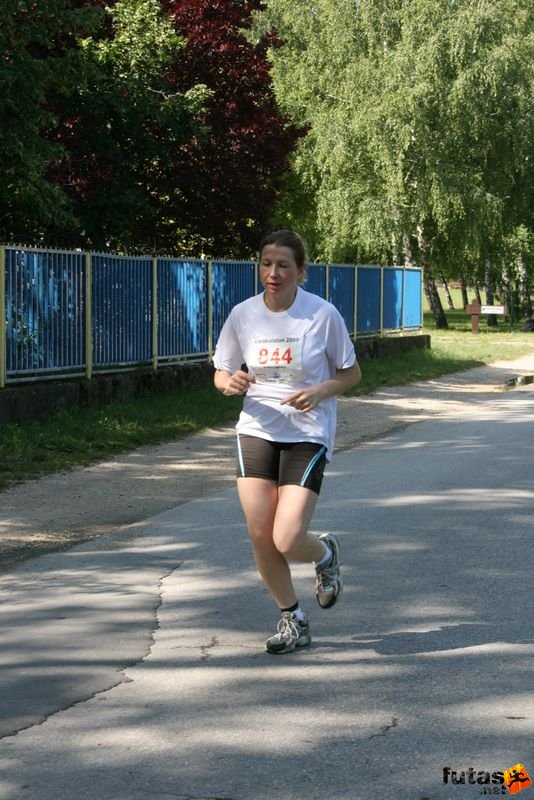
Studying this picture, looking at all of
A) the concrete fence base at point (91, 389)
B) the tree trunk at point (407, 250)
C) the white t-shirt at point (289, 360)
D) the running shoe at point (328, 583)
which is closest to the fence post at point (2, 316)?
the concrete fence base at point (91, 389)

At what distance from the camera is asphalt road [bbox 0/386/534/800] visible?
4.25 metres

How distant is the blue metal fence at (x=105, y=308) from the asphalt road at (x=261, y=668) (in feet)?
20.0

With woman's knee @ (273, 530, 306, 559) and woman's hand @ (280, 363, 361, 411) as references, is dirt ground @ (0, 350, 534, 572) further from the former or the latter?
woman's hand @ (280, 363, 361, 411)

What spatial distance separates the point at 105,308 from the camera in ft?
57.1

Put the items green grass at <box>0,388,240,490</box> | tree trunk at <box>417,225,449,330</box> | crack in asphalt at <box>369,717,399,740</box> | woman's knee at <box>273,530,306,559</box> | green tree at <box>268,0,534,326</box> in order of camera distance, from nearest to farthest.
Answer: crack in asphalt at <box>369,717,399,740</box> → woman's knee at <box>273,530,306,559</box> → green grass at <box>0,388,240,490</box> → green tree at <box>268,0,534,326</box> → tree trunk at <box>417,225,449,330</box>

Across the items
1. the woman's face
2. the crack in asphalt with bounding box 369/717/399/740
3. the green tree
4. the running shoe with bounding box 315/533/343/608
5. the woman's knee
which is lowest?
the crack in asphalt with bounding box 369/717/399/740

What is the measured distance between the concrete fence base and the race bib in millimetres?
8605

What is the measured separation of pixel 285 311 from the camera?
5.82 metres

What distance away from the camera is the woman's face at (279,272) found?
5766 millimetres

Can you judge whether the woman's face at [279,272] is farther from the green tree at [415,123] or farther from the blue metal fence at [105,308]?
the green tree at [415,123]

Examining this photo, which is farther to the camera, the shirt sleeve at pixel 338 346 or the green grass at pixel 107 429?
the green grass at pixel 107 429

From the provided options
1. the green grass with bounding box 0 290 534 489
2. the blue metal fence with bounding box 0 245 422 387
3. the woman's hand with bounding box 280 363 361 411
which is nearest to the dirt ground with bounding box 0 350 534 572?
the green grass with bounding box 0 290 534 489

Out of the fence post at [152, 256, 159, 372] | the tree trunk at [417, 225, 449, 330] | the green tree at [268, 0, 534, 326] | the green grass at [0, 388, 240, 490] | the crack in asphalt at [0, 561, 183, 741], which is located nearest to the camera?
the crack in asphalt at [0, 561, 183, 741]

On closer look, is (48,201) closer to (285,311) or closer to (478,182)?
(285,311)
